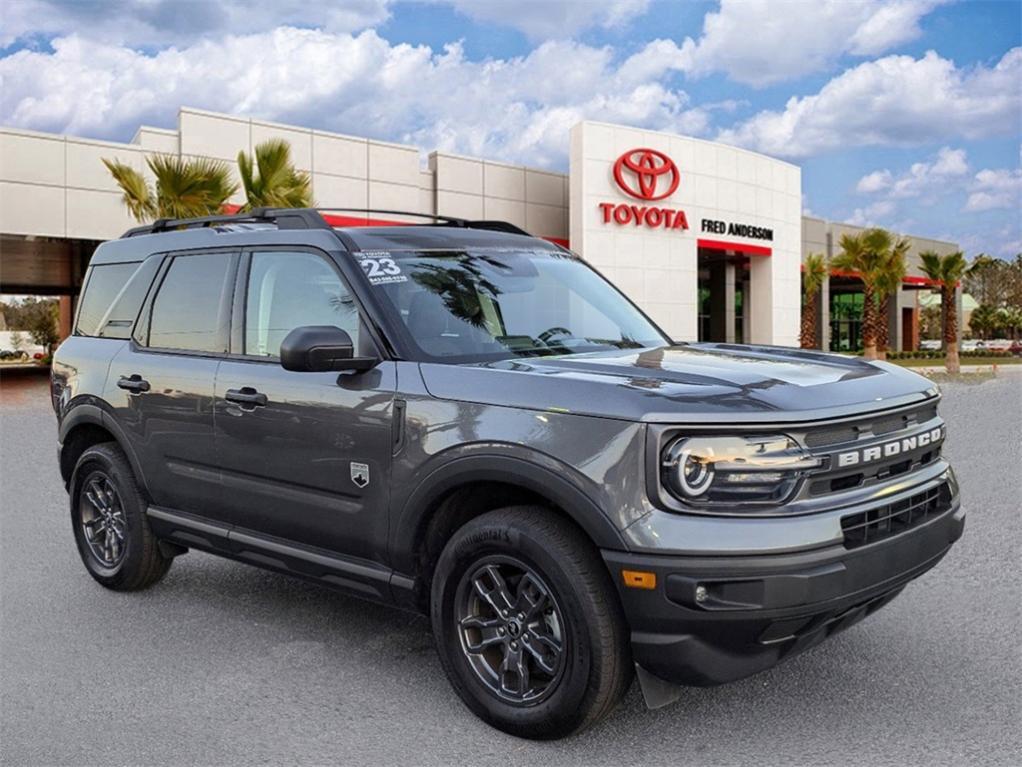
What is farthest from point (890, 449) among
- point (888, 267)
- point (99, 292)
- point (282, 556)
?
point (888, 267)

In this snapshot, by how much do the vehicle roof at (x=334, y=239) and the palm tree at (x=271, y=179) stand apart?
1315cm

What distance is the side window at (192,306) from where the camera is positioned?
4969 millimetres

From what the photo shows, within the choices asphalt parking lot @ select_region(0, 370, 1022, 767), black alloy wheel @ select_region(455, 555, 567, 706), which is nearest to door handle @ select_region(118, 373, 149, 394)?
asphalt parking lot @ select_region(0, 370, 1022, 767)

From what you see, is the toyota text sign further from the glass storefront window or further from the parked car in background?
the parked car in background

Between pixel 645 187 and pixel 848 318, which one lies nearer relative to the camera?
pixel 645 187

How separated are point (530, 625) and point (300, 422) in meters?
1.41

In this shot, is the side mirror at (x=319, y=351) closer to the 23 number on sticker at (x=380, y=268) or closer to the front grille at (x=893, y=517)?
the 23 number on sticker at (x=380, y=268)

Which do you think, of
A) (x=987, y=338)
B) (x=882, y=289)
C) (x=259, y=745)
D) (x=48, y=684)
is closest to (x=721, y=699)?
(x=259, y=745)

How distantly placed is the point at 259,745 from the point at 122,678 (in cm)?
108

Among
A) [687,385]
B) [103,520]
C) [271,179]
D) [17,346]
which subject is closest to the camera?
[687,385]

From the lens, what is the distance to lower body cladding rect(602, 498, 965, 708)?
310 cm

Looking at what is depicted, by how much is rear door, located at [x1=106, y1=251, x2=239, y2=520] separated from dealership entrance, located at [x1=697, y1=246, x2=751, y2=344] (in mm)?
34380

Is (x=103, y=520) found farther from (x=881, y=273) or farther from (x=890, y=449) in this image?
(x=881, y=273)

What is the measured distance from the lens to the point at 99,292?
19.7ft
